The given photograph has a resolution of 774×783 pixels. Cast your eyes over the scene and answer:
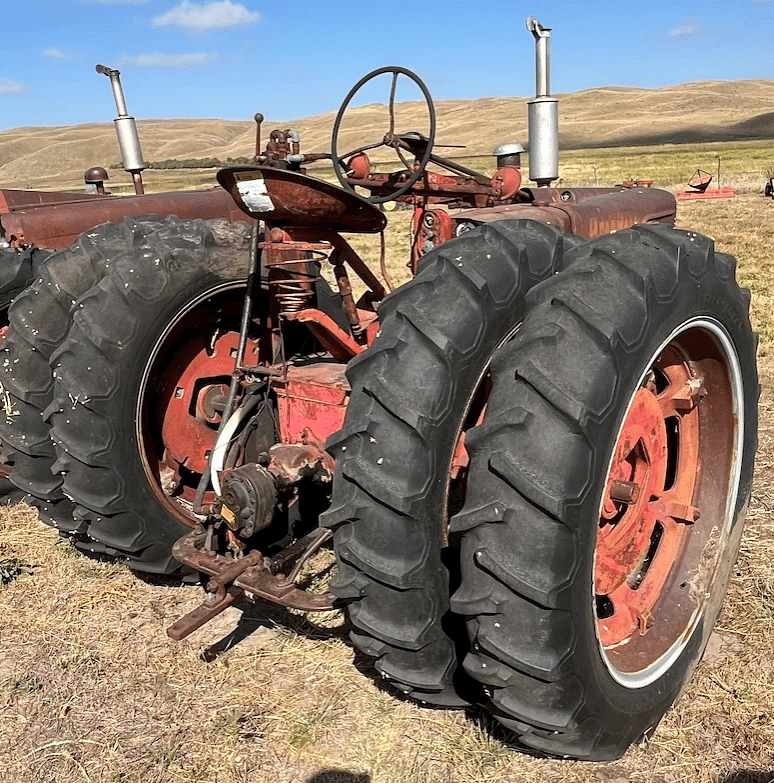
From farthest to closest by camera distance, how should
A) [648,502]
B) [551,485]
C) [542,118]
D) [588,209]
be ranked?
[542,118] < [588,209] < [648,502] < [551,485]

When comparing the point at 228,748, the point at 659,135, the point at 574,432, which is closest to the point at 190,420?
the point at 228,748

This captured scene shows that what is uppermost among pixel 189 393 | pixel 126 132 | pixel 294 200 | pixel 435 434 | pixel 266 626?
pixel 126 132

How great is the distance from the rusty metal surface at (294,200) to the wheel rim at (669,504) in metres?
1.22

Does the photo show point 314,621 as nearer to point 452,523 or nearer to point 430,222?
point 452,523

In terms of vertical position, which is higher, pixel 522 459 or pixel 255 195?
pixel 255 195

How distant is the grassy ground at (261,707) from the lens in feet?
7.72

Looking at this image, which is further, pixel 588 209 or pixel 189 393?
pixel 588 209

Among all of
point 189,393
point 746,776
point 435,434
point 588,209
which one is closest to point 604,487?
point 435,434

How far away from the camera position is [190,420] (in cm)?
348

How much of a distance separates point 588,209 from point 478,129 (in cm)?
8224

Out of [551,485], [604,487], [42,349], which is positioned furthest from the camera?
[42,349]

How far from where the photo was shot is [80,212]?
18.1 ft

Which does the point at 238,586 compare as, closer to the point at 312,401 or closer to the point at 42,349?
the point at 312,401

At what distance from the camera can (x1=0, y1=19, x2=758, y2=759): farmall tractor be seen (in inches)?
71.9
